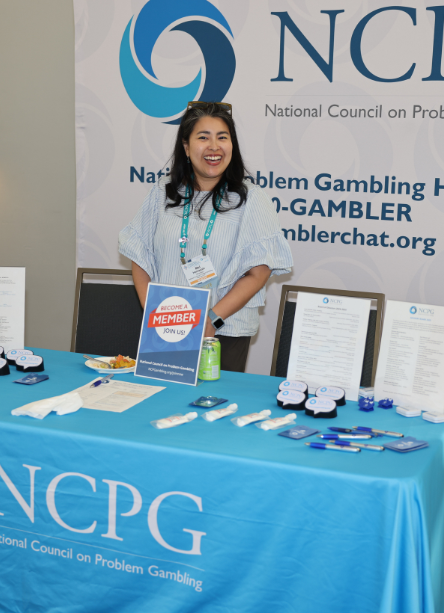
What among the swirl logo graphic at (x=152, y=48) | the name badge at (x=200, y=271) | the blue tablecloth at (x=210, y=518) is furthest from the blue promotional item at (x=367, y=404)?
the swirl logo graphic at (x=152, y=48)

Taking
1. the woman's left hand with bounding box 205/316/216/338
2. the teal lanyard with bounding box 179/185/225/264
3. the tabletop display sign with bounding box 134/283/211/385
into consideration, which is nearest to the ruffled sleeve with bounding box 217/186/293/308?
the teal lanyard with bounding box 179/185/225/264

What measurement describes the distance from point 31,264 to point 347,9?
7.88 ft

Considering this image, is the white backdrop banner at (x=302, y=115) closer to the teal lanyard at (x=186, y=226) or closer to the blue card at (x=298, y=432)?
the teal lanyard at (x=186, y=226)

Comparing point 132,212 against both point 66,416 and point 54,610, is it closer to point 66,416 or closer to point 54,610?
point 66,416

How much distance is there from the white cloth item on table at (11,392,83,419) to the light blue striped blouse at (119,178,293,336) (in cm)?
82

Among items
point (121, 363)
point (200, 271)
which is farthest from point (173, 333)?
point (200, 271)

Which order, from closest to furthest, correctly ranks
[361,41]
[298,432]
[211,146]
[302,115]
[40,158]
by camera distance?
[298,432] < [211,146] < [361,41] < [302,115] < [40,158]

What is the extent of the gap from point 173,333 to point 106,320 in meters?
0.82

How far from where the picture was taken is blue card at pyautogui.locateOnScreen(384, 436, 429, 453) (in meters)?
1.28

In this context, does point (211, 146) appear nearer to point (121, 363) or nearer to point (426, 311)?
point (121, 363)

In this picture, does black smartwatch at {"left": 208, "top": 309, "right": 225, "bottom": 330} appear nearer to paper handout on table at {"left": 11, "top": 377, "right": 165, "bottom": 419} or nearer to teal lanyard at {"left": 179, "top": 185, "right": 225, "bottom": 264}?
teal lanyard at {"left": 179, "top": 185, "right": 225, "bottom": 264}

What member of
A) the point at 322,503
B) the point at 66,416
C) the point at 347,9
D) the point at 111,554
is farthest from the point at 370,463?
the point at 347,9

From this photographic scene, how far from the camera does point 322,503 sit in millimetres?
1195

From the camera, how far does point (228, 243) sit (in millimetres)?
2195
